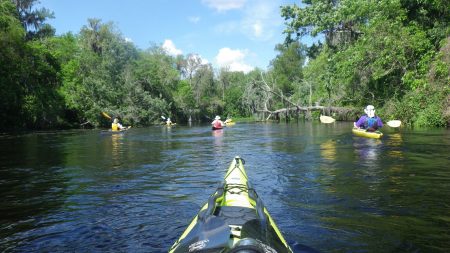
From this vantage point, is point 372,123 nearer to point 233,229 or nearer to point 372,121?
point 372,121

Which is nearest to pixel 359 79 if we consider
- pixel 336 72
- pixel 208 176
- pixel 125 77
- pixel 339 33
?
pixel 336 72

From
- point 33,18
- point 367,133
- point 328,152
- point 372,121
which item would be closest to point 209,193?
point 328,152

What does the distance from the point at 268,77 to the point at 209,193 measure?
192ft

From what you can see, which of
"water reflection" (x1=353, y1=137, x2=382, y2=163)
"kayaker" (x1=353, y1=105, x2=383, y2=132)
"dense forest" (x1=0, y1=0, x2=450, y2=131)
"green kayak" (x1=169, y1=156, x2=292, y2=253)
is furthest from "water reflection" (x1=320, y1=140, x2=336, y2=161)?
"dense forest" (x1=0, y1=0, x2=450, y2=131)

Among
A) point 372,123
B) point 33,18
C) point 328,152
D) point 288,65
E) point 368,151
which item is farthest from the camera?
point 288,65

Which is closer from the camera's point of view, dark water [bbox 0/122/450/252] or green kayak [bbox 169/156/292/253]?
green kayak [bbox 169/156/292/253]

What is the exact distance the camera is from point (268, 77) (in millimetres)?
64750

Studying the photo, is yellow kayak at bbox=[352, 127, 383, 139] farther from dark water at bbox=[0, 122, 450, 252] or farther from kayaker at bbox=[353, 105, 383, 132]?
dark water at bbox=[0, 122, 450, 252]

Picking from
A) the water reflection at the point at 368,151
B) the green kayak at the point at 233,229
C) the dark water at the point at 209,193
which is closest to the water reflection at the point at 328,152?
the dark water at the point at 209,193

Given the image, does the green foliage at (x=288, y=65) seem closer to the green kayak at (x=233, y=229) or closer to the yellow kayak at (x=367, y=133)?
the yellow kayak at (x=367, y=133)

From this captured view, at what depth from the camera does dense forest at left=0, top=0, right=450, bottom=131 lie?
25.5 metres

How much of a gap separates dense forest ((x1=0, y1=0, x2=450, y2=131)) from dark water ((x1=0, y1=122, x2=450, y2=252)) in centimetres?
1463

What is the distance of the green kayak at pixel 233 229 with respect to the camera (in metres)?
2.93

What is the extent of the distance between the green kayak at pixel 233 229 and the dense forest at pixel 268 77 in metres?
21.2
